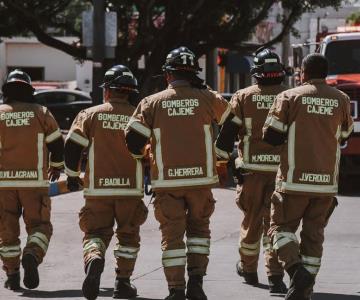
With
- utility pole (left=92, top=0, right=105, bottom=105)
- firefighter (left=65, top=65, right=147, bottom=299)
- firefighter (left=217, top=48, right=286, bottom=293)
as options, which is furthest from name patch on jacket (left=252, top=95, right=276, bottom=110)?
utility pole (left=92, top=0, right=105, bottom=105)

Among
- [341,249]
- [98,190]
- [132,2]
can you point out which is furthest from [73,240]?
[132,2]

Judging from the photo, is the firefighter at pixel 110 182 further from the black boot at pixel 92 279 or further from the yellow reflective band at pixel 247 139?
the yellow reflective band at pixel 247 139

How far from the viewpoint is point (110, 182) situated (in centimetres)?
899

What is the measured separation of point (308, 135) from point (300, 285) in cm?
116

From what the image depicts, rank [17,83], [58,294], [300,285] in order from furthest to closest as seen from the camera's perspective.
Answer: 1. [17,83]
2. [58,294]
3. [300,285]

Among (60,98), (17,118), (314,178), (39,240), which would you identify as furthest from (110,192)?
(60,98)

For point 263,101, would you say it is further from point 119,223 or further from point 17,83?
point 17,83

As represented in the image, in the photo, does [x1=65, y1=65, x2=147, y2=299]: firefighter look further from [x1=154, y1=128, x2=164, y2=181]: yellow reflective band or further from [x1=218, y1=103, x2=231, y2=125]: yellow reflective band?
[x1=218, y1=103, x2=231, y2=125]: yellow reflective band

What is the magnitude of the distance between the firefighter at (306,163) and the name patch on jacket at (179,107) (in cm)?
61

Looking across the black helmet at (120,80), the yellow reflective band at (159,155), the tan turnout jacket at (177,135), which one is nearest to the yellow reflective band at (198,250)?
the tan turnout jacket at (177,135)

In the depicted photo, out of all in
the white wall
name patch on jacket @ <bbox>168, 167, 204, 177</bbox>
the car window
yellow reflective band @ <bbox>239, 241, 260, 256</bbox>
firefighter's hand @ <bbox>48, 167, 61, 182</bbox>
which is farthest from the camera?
the white wall

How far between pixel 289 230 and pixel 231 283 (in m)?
1.36

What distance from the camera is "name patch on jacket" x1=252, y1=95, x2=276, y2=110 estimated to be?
31.2ft

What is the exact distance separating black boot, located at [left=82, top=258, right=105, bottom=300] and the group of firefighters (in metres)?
0.01
